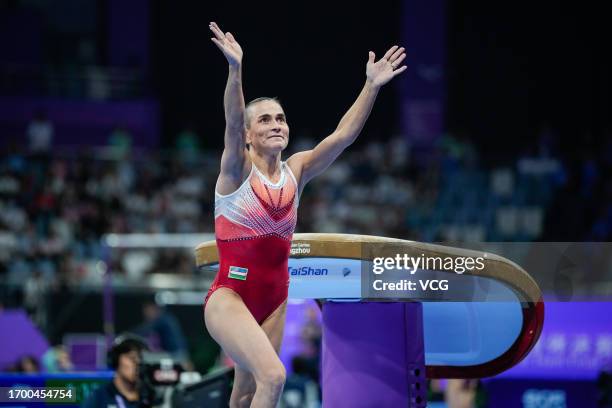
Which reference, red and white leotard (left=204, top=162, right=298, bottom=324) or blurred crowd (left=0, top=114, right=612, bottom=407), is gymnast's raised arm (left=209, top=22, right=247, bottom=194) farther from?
blurred crowd (left=0, top=114, right=612, bottom=407)

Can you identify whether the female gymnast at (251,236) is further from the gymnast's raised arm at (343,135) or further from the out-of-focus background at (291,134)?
the out-of-focus background at (291,134)

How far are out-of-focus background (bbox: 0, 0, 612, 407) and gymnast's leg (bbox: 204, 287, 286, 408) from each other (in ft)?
25.5

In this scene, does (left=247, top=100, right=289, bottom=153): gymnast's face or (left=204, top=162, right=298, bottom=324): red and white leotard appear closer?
(left=204, top=162, right=298, bottom=324): red and white leotard

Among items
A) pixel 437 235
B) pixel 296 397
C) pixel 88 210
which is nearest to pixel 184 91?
pixel 88 210

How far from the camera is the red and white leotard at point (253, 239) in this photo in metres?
4.48

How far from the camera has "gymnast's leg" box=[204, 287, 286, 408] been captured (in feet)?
13.5

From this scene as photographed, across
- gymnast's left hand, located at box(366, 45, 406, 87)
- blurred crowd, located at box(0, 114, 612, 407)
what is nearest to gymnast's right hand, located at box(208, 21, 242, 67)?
gymnast's left hand, located at box(366, 45, 406, 87)

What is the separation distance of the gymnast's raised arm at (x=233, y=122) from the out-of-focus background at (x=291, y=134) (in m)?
7.97

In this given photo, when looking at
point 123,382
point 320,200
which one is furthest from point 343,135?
point 320,200

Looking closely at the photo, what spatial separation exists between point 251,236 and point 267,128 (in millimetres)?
540

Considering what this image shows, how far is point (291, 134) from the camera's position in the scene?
20.5 meters

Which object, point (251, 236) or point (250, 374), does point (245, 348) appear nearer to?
point (250, 374)

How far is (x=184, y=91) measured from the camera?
2089 centimetres

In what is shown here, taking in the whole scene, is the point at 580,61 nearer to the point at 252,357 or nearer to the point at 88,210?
the point at 88,210
